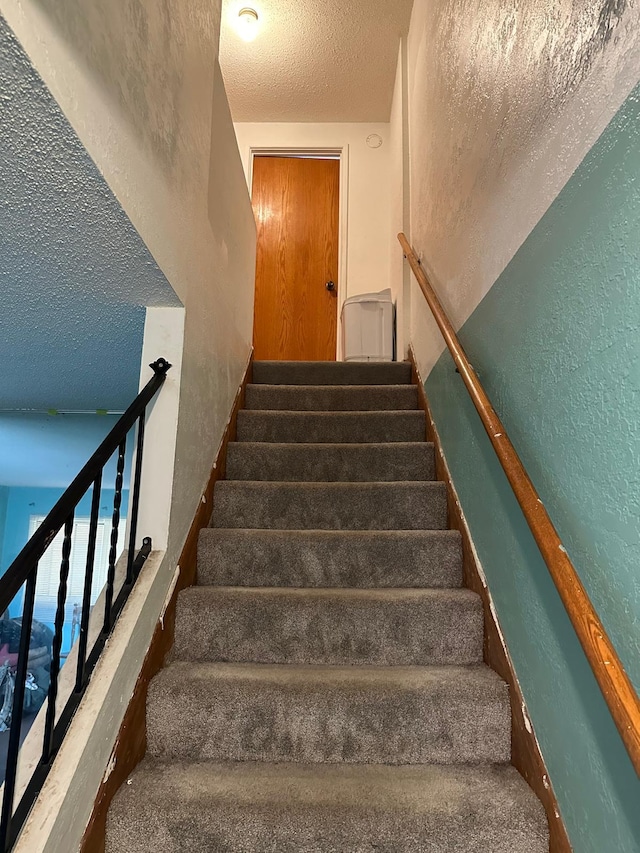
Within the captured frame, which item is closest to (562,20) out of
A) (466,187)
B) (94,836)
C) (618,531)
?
(466,187)

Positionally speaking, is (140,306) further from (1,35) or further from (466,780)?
(466,780)

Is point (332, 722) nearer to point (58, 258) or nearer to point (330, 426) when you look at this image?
point (58, 258)

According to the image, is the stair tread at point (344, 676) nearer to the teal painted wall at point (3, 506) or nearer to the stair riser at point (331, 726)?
the stair riser at point (331, 726)

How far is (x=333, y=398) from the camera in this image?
276 centimetres

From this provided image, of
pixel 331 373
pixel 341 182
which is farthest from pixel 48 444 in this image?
pixel 341 182

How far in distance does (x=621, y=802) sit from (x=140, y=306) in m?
1.56

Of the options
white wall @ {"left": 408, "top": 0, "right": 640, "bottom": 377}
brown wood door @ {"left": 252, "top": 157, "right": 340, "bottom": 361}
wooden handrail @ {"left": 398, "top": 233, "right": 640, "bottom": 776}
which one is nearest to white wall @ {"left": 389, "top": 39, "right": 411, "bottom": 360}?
white wall @ {"left": 408, "top": 0, "right": 640, "bottom": 377}

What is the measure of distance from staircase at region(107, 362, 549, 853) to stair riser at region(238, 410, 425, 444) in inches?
7.7

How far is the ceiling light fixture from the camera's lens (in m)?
3.33

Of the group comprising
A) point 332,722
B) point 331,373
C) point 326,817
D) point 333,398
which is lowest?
point 326,817

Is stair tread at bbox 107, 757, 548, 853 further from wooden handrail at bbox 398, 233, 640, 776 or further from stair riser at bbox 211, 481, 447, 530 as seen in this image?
stair riser at bbox 211, 481, 447, 530

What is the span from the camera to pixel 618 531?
33.1 inches

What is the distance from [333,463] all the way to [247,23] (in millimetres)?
2979

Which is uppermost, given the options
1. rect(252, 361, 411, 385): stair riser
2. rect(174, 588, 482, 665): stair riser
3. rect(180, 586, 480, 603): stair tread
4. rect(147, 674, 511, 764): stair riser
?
rect(252, 361, 411, 385): stair riser
